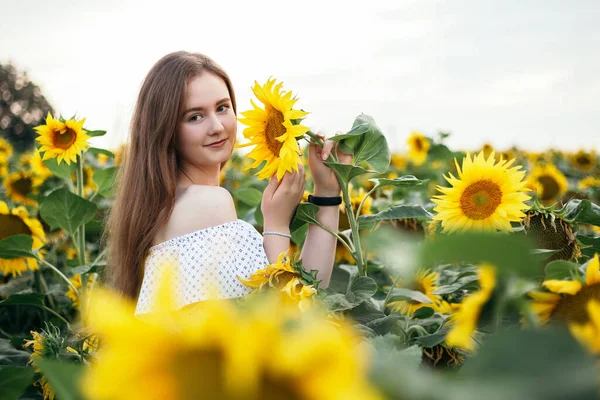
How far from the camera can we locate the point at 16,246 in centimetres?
201

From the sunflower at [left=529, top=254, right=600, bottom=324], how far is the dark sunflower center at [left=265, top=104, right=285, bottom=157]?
0.82m

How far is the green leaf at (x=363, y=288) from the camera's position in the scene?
46.4 inches

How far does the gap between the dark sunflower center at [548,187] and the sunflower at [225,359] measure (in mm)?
2908

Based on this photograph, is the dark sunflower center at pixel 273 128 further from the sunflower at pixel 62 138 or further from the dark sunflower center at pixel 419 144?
the dark sunflower center at pixel 419 144

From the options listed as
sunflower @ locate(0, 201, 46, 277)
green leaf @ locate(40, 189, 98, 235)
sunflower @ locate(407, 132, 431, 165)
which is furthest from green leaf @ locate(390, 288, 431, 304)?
sunflower @ locate(407, 132, 431, 165)

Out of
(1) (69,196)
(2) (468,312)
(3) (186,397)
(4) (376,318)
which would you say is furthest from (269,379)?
(1) (69,196)

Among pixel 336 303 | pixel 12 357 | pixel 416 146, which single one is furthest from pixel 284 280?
pixel 416 146

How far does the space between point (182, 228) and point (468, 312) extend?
1219 mm

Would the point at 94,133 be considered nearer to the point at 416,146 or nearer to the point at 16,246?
the point at 16,246

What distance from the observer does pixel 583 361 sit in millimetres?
377

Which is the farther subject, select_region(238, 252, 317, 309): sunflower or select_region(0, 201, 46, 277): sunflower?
select_region(0, 201, 46, 277): sunflower

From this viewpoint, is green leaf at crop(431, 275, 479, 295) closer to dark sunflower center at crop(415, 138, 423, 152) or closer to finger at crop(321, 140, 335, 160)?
finger at crop(321, 140, 335, 160)

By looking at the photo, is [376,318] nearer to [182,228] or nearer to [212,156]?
[182,228]

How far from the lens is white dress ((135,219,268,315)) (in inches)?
61.2
